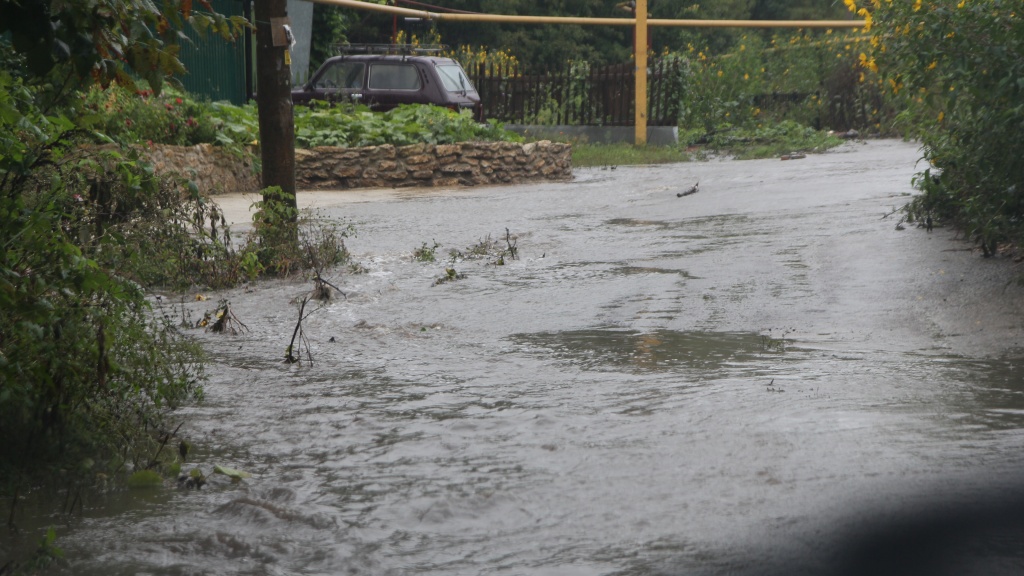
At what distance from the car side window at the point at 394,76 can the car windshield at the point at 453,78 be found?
1.44ft

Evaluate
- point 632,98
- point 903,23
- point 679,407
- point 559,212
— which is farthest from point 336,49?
point 679,407

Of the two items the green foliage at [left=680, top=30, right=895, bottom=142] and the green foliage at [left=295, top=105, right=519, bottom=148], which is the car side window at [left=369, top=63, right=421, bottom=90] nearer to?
the green foliage at [left=295, top=105, right=519, bottom=148]

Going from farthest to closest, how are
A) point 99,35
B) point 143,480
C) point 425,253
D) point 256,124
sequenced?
point 256,124, point 425,253, point 143,480, point 99,35

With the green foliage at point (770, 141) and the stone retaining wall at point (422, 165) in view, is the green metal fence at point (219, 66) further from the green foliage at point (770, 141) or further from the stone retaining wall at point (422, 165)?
the green foliage at point (770, 141)

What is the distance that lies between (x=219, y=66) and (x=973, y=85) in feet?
44.5

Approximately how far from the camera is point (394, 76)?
1961cm

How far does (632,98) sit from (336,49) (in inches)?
242

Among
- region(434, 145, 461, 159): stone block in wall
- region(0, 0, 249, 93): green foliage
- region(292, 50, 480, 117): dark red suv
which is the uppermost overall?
region(292, 50, 480, 117): dark red suv

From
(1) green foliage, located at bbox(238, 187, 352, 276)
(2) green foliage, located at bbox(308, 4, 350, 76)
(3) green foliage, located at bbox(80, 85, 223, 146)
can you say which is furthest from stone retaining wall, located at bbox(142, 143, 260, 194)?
(2) green foliage, located at bbox(308, 4, 350, 76)

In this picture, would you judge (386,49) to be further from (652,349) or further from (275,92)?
(652,349)

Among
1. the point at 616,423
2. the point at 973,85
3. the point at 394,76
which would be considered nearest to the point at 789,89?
the point at 394,76

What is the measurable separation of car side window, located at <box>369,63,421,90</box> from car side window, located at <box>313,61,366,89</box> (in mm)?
227

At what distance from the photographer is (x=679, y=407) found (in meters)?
4.95

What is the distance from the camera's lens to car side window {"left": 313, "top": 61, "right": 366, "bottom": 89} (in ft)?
64.5
